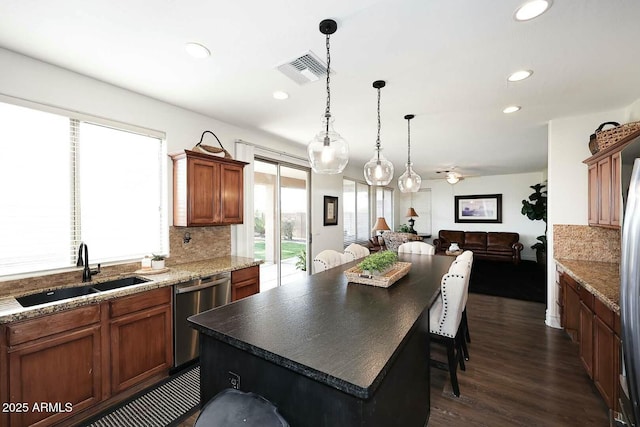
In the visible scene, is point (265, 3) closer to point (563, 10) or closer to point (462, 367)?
point (563, 10)

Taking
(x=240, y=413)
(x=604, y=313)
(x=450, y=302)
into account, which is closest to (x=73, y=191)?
(x=240, y=413)

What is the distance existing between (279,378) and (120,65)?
261 cm

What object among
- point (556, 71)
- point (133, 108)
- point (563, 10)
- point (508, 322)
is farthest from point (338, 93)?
point (508, 322)

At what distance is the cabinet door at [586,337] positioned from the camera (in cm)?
216

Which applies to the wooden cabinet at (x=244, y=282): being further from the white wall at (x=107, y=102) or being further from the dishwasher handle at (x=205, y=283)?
the white wall at (x=107, y=102)

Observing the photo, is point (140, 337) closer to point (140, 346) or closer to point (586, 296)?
point (140, 346)

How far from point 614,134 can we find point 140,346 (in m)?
4.52

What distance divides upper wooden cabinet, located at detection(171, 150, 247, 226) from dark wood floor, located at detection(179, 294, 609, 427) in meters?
1.87

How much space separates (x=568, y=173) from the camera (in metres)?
3.36

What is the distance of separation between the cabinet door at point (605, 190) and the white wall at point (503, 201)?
20.9 feet

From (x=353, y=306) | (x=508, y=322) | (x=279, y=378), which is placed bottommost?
(x=508, y=322)

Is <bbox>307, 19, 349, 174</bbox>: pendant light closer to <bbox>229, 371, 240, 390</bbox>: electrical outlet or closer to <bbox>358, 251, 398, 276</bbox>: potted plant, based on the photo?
<bbox>358, 251, 398, 276</bbox>: potted plant

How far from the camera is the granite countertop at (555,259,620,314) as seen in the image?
70.6 inches

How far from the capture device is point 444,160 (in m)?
6.16
